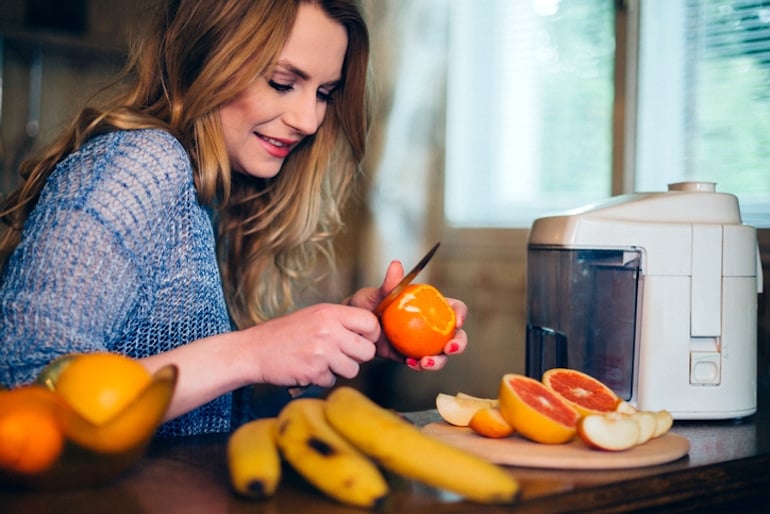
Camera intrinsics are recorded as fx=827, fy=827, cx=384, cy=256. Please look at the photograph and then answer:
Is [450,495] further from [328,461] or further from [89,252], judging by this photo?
[89,252]

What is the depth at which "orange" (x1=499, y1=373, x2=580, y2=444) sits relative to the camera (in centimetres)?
102

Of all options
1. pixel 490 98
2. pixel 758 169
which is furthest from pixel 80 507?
pixel 490 98

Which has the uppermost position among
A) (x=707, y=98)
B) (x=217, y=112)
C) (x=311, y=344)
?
(x=707, y=98)

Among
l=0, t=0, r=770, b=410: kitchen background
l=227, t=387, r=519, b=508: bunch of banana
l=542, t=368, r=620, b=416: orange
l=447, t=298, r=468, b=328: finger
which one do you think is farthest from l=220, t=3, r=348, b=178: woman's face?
l=0, t=0, r=770, b=410: kitchen background

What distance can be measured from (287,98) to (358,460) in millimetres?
879

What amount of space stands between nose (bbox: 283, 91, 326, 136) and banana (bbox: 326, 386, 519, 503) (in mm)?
789

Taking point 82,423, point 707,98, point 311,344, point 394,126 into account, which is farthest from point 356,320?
point 394,126

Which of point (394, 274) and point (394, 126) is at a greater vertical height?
point (394, 126)

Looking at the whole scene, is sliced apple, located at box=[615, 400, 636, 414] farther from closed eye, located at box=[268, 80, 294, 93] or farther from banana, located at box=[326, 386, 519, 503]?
closed eye, located at box=[268, 80, 294, 93]

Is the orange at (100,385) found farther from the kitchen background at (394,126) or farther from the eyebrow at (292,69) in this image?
the kitchen background at (394,126)

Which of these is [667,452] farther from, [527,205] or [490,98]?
[490,98]

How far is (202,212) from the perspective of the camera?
1435mm

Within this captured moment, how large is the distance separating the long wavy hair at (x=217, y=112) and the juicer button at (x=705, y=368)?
2.78ft

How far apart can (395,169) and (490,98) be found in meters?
0.45
